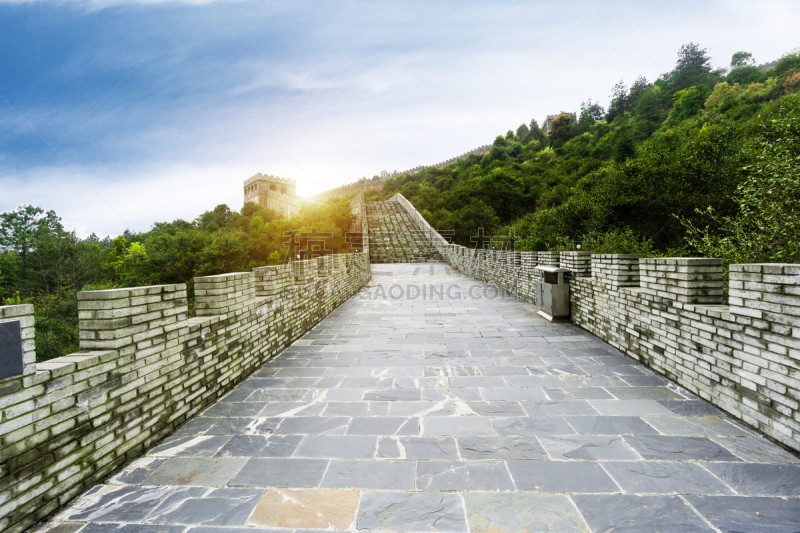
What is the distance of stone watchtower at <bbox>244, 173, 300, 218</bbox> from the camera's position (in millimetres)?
56750

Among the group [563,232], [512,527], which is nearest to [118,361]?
[512,527]

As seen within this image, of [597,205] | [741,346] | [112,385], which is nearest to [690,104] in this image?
[597,205]

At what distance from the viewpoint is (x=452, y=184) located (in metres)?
48.1

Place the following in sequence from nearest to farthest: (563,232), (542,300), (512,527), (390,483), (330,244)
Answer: (512,527)
(390,483)
(542,300)
(563,232)
(330,244)

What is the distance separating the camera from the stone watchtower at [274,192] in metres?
56.8

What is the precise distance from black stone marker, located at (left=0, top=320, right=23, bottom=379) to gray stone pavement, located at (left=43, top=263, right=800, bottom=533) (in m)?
0.82

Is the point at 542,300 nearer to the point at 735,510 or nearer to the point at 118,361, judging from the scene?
the point at 735,510

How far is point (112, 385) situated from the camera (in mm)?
2193

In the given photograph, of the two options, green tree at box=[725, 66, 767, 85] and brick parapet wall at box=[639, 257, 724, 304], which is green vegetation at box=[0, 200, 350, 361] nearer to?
brick parapet wall at box=[639, 257, 724, 304]

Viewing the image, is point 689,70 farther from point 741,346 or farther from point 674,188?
point 741,346

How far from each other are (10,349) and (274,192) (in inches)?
2399

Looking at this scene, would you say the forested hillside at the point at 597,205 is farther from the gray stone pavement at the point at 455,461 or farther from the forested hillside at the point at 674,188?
the gray stone pavement at the point at 455,461

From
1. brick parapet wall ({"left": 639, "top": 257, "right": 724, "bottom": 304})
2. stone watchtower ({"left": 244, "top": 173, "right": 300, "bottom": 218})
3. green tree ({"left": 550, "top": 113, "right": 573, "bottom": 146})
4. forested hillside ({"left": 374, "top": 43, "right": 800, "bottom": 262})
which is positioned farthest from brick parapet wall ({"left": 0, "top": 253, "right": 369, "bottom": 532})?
green tree ({"left": 550, "top": 113, "right": 573, "bottom": 146})

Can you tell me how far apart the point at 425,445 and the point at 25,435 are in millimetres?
2172
